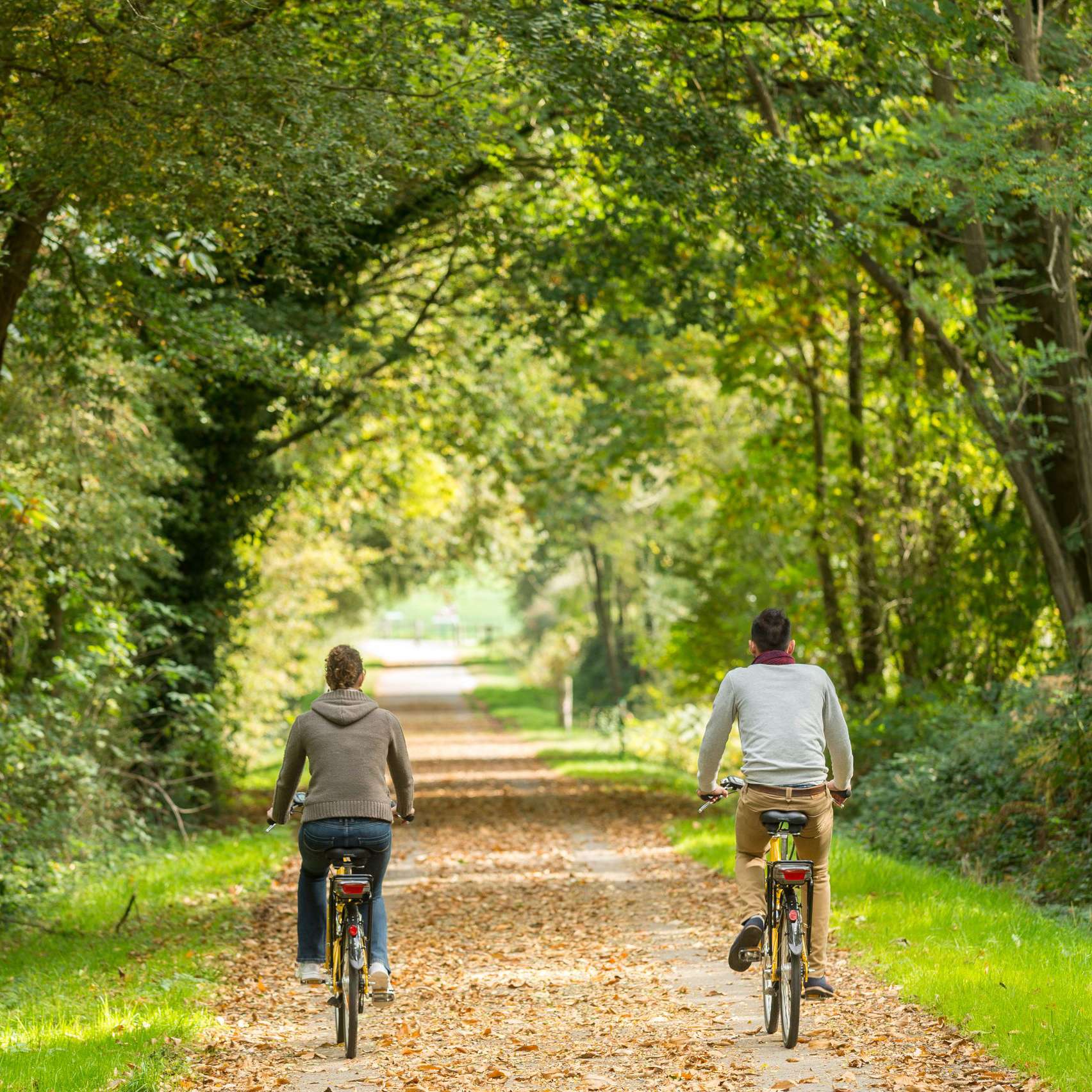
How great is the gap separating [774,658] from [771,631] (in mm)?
133

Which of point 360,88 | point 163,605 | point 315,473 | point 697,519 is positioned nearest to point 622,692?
point 697,519

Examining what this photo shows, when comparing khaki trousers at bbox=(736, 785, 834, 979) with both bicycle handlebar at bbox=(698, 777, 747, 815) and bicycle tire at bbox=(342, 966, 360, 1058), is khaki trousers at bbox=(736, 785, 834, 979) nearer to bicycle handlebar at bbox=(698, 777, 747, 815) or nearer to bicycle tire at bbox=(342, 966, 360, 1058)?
bicycle handlebar at bbox=(698, 777, 747, 815)

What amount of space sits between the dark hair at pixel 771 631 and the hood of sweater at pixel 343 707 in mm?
1970

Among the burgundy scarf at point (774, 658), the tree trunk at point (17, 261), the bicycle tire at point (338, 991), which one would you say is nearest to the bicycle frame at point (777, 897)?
the burgundy scarf at point (774, 658)

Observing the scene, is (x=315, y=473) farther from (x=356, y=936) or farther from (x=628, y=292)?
(x=356, y=936)

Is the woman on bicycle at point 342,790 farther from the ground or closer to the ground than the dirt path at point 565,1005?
farther from the ground

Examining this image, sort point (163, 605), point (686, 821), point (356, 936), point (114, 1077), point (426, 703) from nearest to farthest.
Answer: point (114, 1077) < point (356, 936) < point (163, 605) < point (686, 821) < point (426, 703)

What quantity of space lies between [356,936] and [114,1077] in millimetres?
1268

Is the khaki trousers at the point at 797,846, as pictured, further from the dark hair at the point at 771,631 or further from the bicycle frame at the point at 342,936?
the bicycle frame at the point at 342,936

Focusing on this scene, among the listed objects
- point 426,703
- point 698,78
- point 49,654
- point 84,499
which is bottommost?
point 426,703

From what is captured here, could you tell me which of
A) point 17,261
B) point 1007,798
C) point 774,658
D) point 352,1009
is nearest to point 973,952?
point 774,658

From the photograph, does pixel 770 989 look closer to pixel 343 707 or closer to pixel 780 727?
pixel 780 727

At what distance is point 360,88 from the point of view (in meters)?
9.01

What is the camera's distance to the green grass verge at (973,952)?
6559 mm
